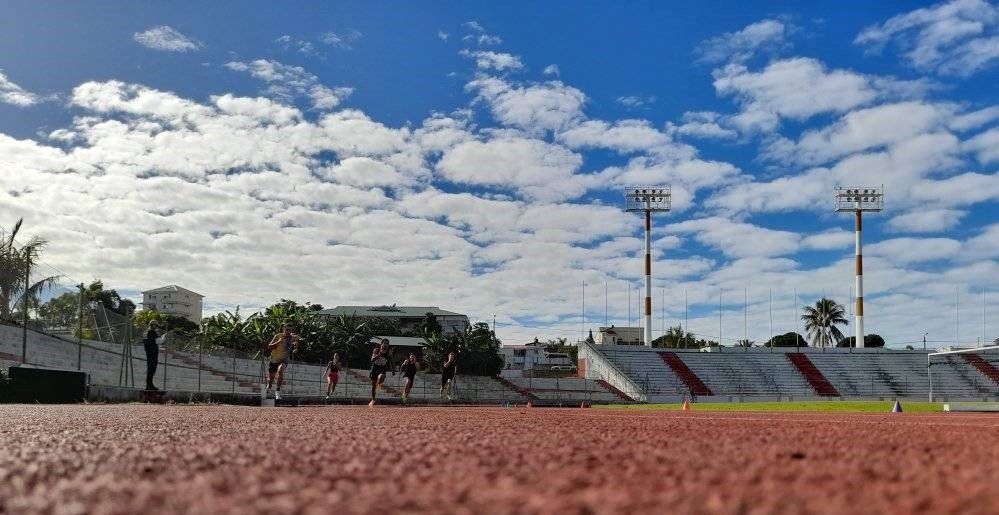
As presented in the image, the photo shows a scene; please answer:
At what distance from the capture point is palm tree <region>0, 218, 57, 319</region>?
19773 millimetres

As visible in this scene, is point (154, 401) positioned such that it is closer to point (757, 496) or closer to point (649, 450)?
point (649, 450)

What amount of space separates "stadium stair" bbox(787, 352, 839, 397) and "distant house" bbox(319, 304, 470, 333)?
146ft

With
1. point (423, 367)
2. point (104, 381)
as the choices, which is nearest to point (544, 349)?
point (423, 367)

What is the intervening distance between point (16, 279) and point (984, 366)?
55.2m

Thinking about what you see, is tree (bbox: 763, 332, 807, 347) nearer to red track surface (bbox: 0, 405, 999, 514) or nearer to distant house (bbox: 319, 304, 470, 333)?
distant house (bbox: 319, 304, 470, 333)

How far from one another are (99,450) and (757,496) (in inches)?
113

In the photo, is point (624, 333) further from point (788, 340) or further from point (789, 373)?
point (789, 373)

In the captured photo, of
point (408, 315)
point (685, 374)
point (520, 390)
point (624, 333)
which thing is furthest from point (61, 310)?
point (624, 333)

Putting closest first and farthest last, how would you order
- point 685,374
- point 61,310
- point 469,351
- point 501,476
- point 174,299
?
point 501,476 < point 61,310 < point 685,374 < point 469,351 < point 174,299

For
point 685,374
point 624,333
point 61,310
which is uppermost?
point 624,333

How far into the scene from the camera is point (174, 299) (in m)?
Answer: 152

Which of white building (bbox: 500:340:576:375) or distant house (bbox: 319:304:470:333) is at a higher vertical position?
distant house (bbox: 319:304:470:333)

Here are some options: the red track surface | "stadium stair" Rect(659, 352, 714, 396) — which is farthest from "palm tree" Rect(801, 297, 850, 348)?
the red track surface

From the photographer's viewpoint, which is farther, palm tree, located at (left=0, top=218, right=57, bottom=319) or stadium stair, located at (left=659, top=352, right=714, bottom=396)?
stadium stair, located at (left=659, top=352, right=714, bottom=396)
